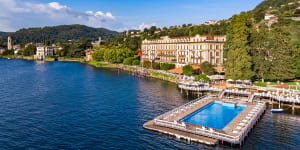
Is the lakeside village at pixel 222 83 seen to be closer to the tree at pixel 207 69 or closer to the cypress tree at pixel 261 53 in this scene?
the tree at pixel 207 69

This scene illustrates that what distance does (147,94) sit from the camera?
6078cm

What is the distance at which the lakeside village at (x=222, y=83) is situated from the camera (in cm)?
3494

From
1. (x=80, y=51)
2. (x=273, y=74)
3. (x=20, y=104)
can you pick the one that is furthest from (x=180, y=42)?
(x=80, y=51)

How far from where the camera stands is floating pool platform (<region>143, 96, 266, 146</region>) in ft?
105

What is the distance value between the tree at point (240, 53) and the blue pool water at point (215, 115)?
54.3 ft

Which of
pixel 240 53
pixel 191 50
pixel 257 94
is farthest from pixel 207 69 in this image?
pixel 257 94

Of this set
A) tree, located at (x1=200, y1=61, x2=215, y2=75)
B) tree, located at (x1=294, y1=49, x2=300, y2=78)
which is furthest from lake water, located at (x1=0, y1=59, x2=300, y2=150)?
tree, located at (x1=294, y1=49, x2=300, y2=78)

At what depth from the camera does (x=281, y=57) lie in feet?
199

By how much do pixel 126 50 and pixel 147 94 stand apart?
7741 centimetres

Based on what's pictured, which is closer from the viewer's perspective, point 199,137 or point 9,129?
point 199,137

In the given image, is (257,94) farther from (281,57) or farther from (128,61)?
(128,61)

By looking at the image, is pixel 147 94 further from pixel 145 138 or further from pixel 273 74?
pixel 273 74

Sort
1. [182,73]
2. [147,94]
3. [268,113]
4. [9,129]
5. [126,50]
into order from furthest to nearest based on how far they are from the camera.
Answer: [126,50], [182,73], [147,94], [268,113], [9,129]

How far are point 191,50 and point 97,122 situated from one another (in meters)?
59.5
